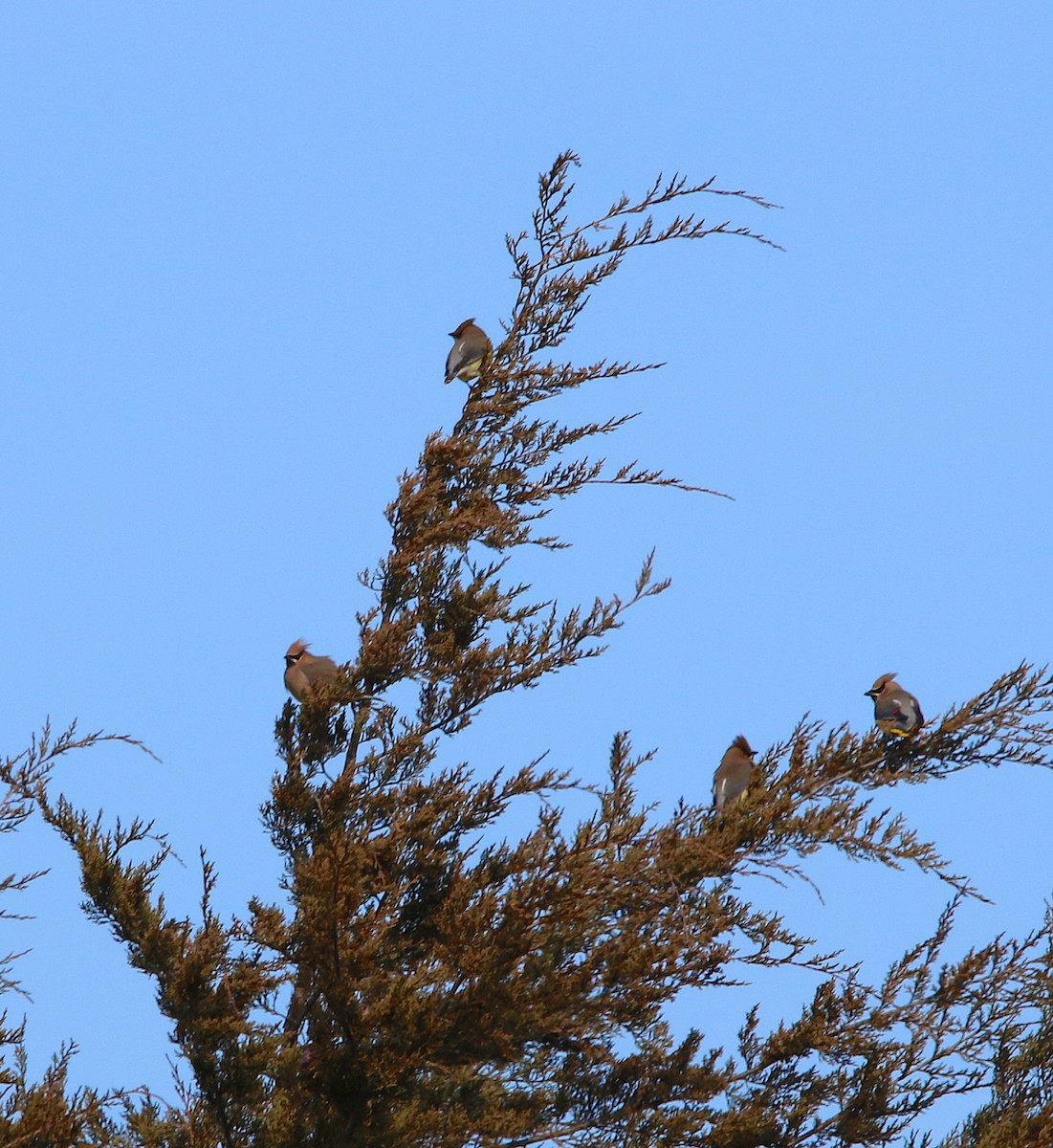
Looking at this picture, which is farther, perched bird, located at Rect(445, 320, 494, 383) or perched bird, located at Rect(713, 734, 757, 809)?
perched bird, located at Rect(445, 320, 494, 383)

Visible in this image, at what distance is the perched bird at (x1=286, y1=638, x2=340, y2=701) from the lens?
710 centimetres

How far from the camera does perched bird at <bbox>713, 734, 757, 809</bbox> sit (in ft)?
22.3

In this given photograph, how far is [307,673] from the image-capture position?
7.21 m

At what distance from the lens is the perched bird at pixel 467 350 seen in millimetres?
8398

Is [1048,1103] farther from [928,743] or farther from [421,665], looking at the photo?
[421,665]

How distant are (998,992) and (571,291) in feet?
11.8

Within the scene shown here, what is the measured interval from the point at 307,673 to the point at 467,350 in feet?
7.24

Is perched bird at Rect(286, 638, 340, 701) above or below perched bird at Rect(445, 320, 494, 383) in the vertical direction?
below

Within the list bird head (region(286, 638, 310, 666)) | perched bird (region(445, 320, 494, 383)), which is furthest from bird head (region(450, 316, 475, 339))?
bird head (region(286, 638, 310, 666))

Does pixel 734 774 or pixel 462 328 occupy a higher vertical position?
pixel 462 328

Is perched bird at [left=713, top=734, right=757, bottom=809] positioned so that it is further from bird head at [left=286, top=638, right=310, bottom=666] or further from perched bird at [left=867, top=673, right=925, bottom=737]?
bird head at [left=286, top=638, right=310, bottom=666]

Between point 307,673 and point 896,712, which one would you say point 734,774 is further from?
point 307,673

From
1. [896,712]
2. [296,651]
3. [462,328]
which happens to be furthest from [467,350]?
[896,712]

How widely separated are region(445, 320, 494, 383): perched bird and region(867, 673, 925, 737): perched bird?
254 cm
